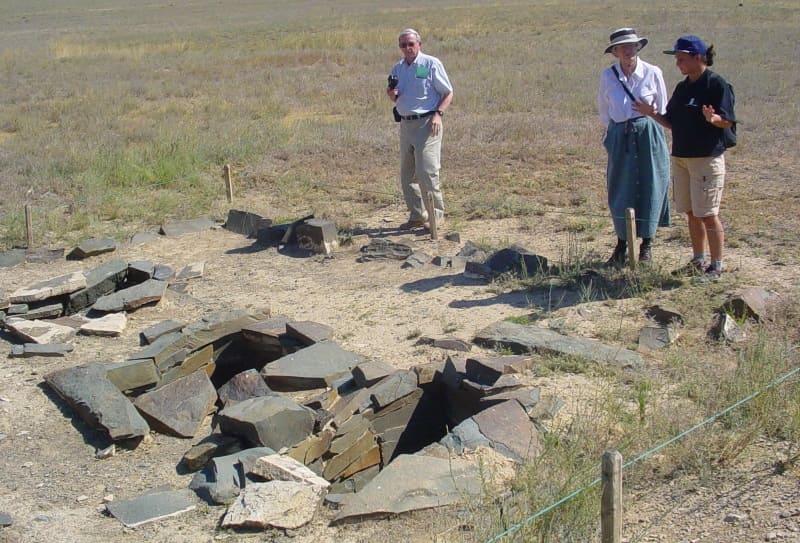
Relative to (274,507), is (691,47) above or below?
above

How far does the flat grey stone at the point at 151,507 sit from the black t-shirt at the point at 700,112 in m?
4.57

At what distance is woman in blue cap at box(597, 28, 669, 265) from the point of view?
7.37m

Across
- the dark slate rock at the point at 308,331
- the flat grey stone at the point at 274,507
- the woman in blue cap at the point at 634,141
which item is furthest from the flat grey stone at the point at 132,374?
the woman in blue cap at the point at 634,141

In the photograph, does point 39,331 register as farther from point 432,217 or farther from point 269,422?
point 432,217

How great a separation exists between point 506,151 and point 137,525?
9354mm

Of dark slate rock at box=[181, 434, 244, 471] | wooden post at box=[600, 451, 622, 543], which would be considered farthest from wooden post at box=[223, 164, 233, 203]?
wooden post at box=[600, 451, 622, 543]

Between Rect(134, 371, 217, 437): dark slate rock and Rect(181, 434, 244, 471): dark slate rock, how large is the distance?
1.82 ft

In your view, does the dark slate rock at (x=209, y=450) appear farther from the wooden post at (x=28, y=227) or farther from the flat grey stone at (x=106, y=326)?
the wooden post at (x=28, y=227)

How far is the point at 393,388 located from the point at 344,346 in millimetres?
1069

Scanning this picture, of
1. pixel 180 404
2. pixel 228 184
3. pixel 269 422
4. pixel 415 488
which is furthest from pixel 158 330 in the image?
pixel 228 184

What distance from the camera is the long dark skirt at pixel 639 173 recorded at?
7.49 m

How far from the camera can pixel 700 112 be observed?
7.00 m

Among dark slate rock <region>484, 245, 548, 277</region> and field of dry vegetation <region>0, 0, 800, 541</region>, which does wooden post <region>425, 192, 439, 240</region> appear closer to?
field of dry vegetation <region>0, 0, 800, 541</region>

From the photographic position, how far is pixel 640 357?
623cm
